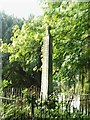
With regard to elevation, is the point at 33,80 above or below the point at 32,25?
below

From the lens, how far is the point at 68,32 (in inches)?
111

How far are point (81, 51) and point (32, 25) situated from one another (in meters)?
0.60

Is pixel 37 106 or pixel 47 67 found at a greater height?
pixel 47 67

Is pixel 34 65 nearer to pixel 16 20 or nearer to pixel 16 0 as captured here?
pixel 16 20

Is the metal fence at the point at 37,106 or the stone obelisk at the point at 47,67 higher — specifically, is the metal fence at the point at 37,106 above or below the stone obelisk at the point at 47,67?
below

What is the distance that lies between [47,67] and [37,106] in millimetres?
413

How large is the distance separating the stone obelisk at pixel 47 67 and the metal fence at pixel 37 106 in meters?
0.06

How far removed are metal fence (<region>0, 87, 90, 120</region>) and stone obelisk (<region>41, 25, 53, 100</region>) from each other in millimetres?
64

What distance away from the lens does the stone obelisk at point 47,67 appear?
256 centimetres

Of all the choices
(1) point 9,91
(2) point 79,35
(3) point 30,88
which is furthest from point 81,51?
(1) point 9,91

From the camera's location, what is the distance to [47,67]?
263 centimetres

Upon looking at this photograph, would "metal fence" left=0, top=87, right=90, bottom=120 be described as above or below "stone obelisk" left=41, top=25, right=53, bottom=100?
below

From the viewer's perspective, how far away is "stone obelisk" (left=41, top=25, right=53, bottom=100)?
256cm

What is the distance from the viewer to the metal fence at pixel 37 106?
8.09 ft
